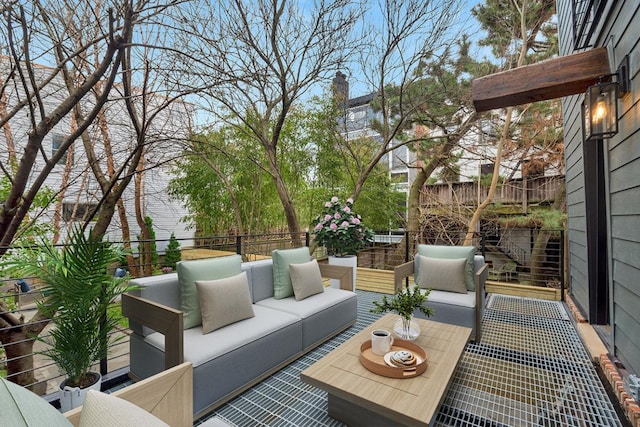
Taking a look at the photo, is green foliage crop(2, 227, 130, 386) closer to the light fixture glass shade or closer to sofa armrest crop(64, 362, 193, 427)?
sofa armrest crop(64, 362, 193, 427)

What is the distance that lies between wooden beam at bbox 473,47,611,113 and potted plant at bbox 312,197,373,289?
7.12ft


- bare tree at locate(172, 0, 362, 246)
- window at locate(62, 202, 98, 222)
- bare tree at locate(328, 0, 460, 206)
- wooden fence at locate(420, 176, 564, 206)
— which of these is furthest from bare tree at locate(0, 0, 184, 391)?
wooden fence at locate(420, 176, 564, 206)

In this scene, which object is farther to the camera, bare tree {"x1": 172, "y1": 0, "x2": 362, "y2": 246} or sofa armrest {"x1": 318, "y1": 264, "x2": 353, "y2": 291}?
sofa armrest {"x1": 318, "y1": 264, "x2": 353, "y2": 291}

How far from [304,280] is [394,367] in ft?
4.84

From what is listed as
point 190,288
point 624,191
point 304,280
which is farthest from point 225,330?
point 624,191

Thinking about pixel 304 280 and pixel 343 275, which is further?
pixel 343 275

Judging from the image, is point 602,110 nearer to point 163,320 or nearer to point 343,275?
point 343,275

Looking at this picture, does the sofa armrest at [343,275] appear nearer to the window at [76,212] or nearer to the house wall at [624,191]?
the house wall at [624,191]

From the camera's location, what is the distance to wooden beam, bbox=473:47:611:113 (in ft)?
7.58

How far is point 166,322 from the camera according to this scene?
1.87 m

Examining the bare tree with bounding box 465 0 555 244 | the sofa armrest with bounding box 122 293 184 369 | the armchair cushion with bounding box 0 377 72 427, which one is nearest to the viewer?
the armchair cushion with bounding box 0 377 72 427

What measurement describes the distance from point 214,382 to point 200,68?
10.4 feet

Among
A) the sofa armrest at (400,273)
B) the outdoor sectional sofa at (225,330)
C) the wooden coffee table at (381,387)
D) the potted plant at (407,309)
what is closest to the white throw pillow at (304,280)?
the outdoor sectional sofa at (225,330)

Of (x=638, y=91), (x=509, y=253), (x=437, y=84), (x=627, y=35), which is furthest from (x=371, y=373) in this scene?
(x=509, y=253)
